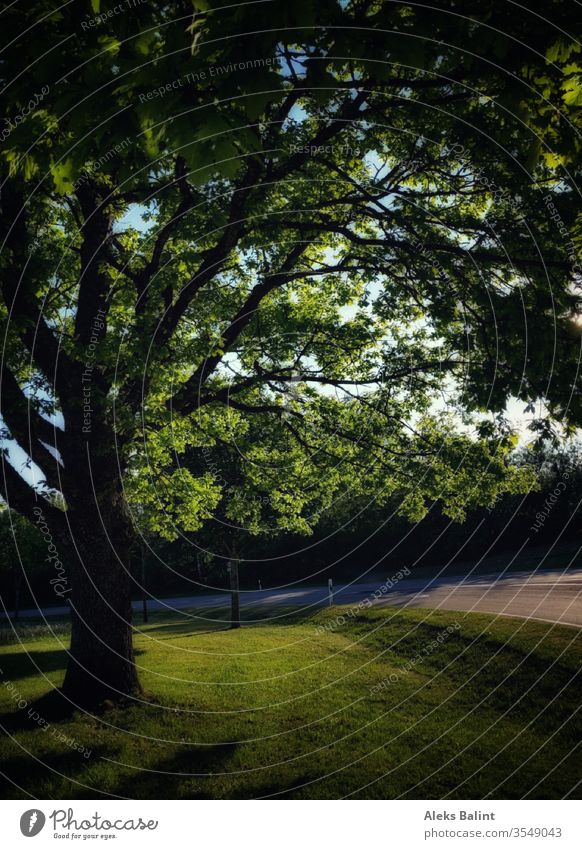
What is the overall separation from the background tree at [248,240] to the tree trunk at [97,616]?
0.14 ft

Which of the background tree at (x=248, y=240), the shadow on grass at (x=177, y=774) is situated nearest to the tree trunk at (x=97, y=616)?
the background tree at (x=248, y=240)

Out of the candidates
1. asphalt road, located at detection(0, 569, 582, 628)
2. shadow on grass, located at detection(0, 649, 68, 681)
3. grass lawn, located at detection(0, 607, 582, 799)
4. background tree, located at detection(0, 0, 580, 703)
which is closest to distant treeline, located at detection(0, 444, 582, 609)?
asphalt road, located at detection(0, 569, 582, 628)

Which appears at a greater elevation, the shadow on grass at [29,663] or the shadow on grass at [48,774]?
the shadow on grass at [48,774]

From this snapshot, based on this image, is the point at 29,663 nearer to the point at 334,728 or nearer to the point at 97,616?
the point at 97,616

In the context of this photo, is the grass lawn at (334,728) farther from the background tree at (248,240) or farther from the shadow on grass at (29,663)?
the background tree at (248,240)

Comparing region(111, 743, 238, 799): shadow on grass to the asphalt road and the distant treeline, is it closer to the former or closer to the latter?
the asphalt road

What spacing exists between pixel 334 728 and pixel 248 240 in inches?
325

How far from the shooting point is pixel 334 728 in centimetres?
843

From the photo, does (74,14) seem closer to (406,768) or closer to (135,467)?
(406,768)

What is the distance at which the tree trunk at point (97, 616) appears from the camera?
10.2 metres

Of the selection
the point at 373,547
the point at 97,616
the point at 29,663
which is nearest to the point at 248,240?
the point at 97,616

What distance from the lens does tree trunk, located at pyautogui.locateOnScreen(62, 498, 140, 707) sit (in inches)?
404

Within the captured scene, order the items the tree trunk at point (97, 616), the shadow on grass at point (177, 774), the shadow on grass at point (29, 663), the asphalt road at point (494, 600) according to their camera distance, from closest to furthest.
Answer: the shadow on grass at point (177, 774), the tree trunk at point (97, 616), the shadow on grass at point (29, 663), the asphalt road at point (494, 600)

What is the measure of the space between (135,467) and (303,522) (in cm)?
517
